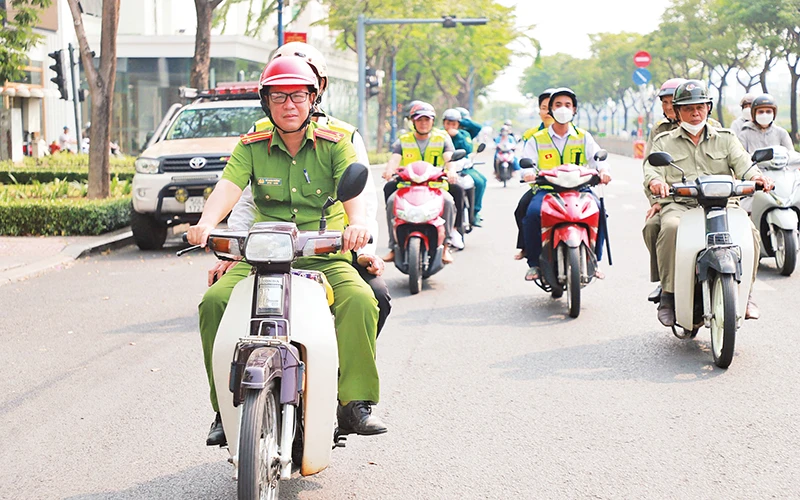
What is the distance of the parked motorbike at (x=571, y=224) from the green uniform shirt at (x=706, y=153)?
4.21 ft

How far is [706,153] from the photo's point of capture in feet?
25.3

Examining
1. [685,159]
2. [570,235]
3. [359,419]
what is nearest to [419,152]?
[570,235]

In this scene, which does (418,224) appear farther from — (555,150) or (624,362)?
(624,362)

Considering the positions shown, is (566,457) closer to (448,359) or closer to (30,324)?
(448,359)

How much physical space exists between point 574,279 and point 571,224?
450 mm

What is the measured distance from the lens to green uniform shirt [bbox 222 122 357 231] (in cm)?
479

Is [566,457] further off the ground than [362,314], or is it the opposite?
[362,314]

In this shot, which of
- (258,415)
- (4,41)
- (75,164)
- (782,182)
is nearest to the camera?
(258,415)

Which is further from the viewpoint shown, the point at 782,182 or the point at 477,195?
the point at 477,195

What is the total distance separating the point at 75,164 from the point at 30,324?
63.7 feet

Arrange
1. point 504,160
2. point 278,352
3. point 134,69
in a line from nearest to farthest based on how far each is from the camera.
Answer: point 278,352, point 504,160, point 134,69

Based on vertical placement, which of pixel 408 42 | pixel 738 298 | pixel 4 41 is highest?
pixel 408 42

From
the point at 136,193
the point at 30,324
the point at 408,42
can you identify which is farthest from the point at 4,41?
the point at 408,42

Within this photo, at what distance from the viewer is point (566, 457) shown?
17.1 ft
